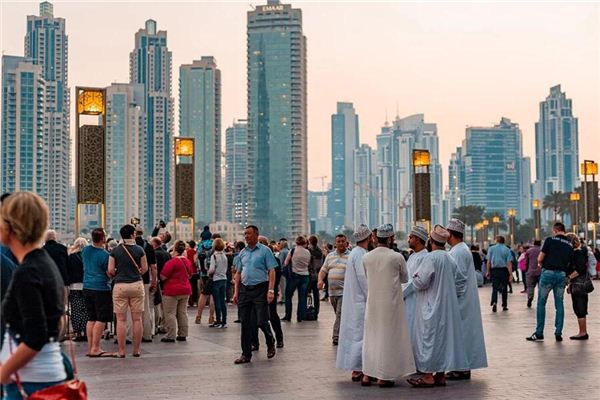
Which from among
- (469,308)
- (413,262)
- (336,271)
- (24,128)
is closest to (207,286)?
(336,271)

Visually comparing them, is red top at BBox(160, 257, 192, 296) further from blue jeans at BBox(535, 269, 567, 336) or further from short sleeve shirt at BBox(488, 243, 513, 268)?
short sleeve shirt at BBox(488, 243, 513, 268)

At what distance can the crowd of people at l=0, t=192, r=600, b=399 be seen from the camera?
14.3 feet

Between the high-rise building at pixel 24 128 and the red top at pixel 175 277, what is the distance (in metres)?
137

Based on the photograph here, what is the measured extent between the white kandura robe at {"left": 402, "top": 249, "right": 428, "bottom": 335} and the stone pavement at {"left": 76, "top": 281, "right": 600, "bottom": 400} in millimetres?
748

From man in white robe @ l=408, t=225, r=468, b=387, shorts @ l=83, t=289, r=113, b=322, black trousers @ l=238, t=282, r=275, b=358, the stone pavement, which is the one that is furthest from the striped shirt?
man in white robe @ l=408, t=225, r=468, b=387

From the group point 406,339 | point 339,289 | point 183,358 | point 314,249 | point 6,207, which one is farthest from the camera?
point 314,249

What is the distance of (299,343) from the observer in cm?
1468

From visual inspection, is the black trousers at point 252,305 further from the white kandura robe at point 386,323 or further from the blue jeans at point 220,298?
the blue jeans at point 220,298

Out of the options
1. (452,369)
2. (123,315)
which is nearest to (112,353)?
(123,315)

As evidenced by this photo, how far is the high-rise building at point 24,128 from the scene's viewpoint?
490 feet

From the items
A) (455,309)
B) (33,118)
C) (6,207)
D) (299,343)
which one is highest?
(33,118)

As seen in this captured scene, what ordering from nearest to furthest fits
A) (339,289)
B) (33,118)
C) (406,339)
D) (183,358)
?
1. (406,339)
2. (183,358)
3. (339,289)
4. (33,118)

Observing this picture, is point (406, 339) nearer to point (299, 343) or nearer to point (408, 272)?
point (408, 272)

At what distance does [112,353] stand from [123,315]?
662mm
